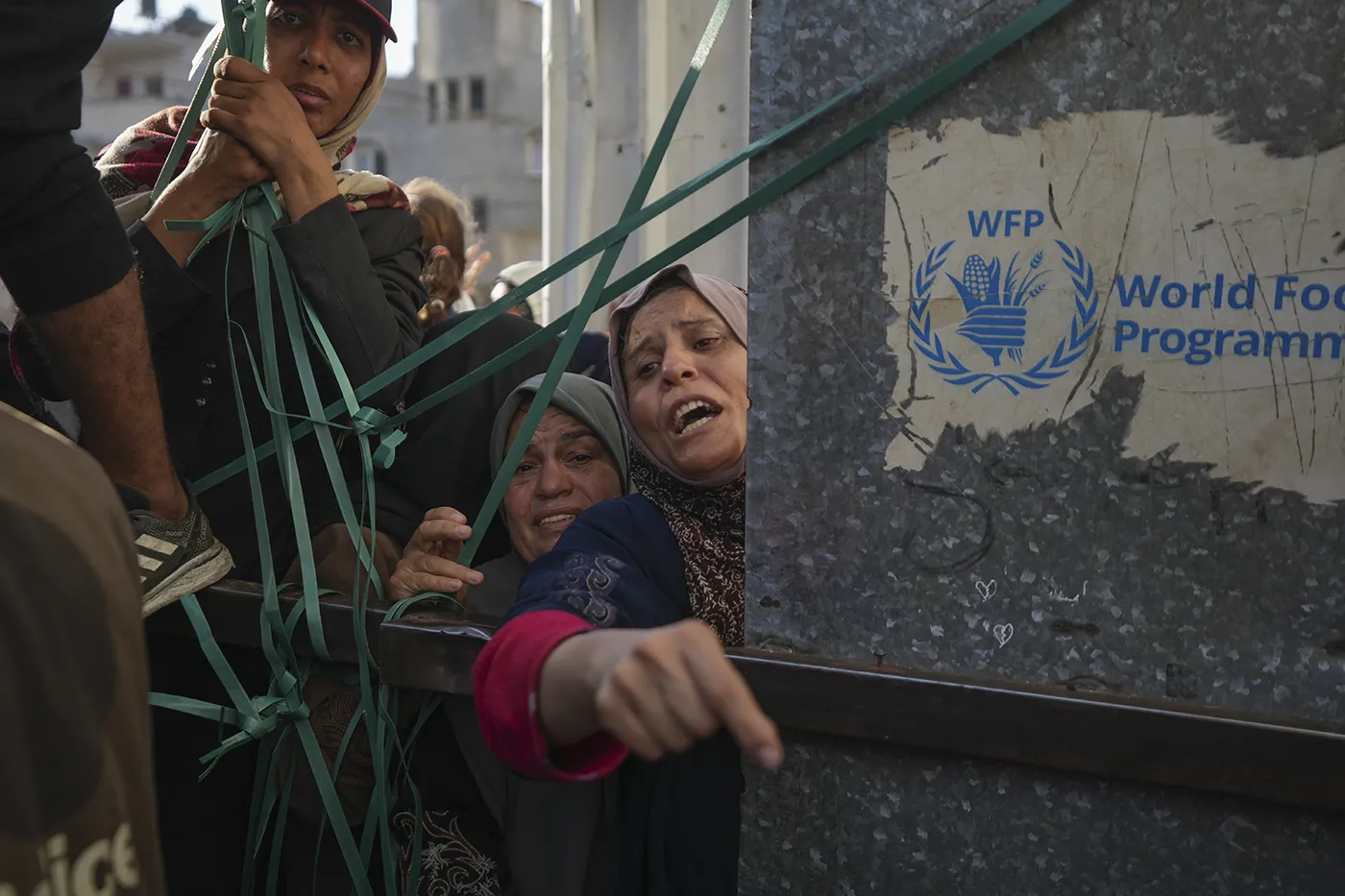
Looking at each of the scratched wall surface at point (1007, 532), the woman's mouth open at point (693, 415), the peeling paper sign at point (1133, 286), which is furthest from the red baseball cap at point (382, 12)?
the peeling paper sign at point (1133, 286)

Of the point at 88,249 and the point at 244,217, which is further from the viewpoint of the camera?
the point at 244,217

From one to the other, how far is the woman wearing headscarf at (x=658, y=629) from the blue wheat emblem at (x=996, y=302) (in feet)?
1.45

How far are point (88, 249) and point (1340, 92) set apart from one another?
1.58 metres

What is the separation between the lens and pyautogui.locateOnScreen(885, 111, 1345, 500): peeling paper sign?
3.96 feet

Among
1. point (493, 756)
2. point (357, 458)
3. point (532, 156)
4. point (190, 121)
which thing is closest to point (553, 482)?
point (357, 458)

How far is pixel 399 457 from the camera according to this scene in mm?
2375

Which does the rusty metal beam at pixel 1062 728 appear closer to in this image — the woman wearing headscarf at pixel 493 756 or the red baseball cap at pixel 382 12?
the woman wearing headscarf at pixel 493 756

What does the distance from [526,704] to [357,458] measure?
96 cm

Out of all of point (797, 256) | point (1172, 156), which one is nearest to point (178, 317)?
point (797, 256)

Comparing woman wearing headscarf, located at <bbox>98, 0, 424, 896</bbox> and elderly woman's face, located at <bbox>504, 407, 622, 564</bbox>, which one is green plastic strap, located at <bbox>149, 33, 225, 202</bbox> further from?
elderly woman's face, located at <bbox>504, 407, 622, 564</bbox>

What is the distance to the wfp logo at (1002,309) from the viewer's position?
1292mm

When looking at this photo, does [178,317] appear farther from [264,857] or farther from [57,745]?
[57,745]

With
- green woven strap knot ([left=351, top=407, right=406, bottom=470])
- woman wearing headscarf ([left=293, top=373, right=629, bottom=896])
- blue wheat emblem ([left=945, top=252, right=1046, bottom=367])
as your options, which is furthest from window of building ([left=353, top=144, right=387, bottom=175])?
blue wheat emblem ([left=945, top=252, right=1046, bottom=367])

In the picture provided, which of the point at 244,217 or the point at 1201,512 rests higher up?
the point at 244,217
